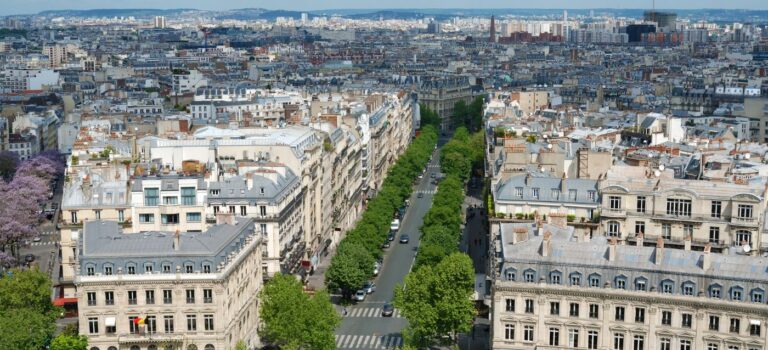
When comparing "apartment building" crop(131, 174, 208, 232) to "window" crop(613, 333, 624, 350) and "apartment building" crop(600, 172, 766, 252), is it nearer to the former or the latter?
"apartment building" crop(600, 172, 766, 252)

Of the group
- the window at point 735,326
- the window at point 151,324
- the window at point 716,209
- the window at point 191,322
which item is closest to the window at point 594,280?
the window at point 735,326

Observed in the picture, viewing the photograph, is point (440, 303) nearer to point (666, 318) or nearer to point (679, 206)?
point (666, 318)

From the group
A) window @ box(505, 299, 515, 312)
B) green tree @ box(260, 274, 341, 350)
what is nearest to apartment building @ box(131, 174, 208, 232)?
green tree @ box(260, 274, 341, 350)

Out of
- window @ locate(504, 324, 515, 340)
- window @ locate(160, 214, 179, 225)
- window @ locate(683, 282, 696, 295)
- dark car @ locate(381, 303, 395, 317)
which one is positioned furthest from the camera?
dark car @ locate(381, 303, 395, 317)

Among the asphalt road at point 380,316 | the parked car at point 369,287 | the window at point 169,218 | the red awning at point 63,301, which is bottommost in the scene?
the asphalt road at point 380,316

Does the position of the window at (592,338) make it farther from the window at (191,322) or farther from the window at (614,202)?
the window at (191,322)
